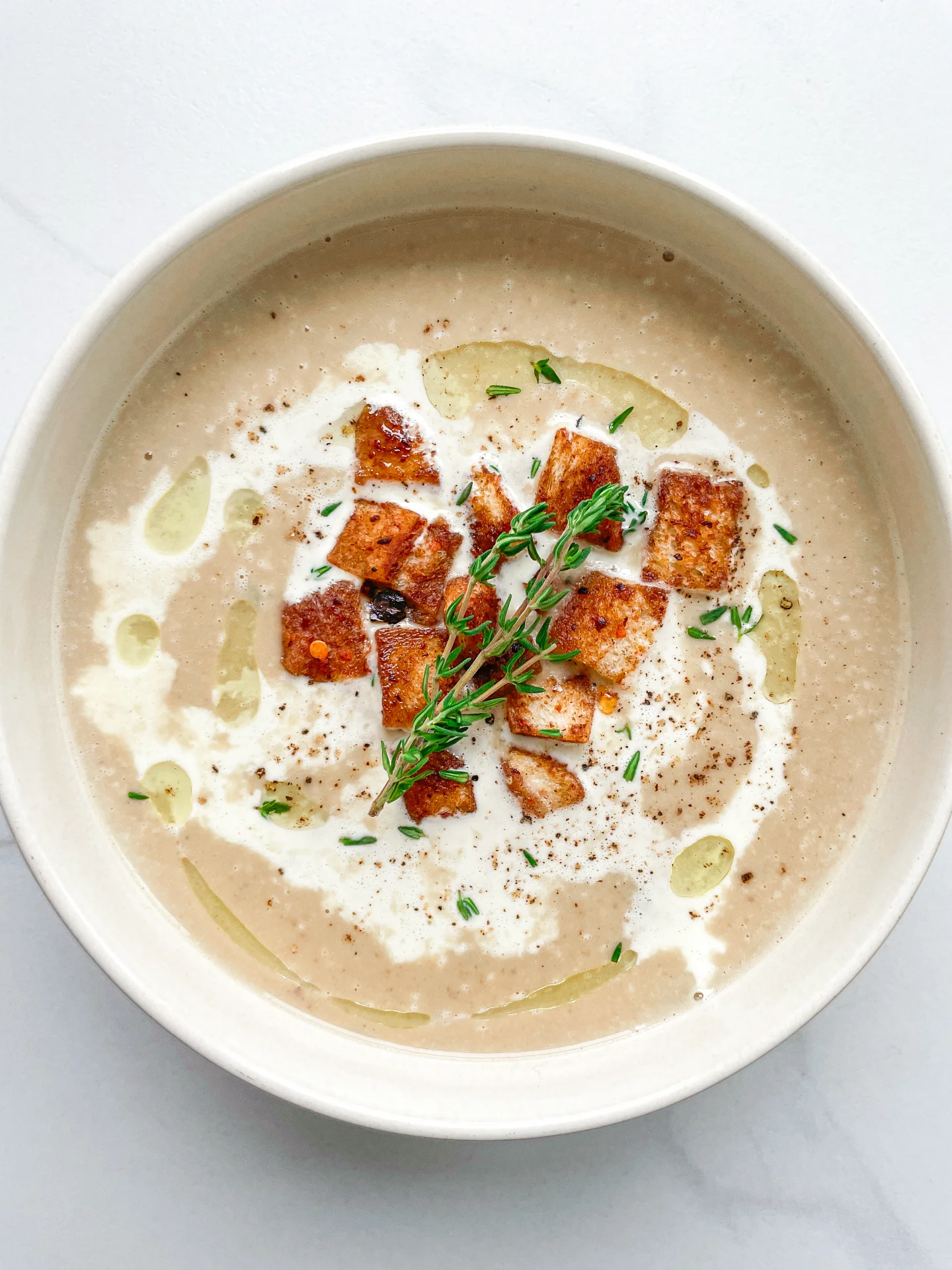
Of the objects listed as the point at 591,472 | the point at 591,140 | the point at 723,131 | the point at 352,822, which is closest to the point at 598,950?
the point at 352,822

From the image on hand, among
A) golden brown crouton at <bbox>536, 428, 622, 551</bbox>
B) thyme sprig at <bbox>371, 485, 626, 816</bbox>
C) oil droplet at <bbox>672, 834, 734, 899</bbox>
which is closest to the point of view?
thyme sprig at <bbox>371, 485, 626, 816</bbox>

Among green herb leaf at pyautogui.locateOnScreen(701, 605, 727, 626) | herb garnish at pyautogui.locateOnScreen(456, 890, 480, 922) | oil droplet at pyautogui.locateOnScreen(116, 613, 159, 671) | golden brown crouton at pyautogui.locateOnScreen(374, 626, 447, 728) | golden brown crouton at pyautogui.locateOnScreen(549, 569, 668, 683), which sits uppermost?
oil droplet at pyautogui.locateOnScreen(116, 613, 159, 671)

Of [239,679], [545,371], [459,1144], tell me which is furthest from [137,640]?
[459,1144]

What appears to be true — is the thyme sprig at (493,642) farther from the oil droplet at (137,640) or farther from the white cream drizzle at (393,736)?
the oil droplet at (137,640)

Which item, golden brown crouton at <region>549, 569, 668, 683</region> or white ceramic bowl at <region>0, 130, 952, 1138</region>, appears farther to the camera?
golden brown crouton at <region>549, 569, 668, 683</region>

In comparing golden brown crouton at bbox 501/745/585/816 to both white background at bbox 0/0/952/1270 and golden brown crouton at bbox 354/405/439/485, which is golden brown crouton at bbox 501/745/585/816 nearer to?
golden brown crouton at bbox 354/405/439/485

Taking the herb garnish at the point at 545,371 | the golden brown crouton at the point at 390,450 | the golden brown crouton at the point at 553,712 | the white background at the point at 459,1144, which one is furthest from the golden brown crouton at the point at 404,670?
the white background at the point at 459,1144

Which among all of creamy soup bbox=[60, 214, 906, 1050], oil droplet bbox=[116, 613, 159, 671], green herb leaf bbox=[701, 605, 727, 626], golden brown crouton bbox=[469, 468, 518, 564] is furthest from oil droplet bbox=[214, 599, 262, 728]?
green herb leaf bbox=[701, 605, 727, 626]
